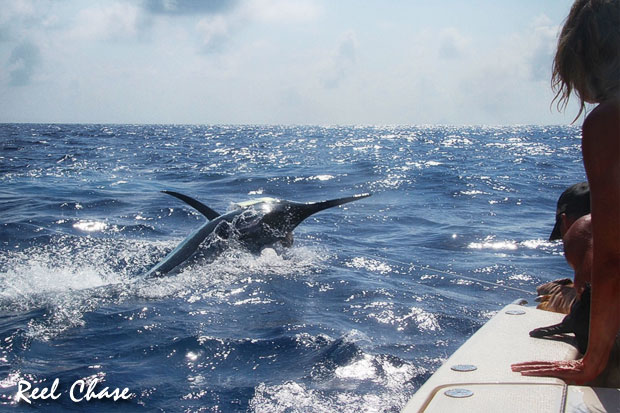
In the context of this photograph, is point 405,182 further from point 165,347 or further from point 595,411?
point 595,411

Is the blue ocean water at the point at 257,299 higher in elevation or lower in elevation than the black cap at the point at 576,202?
lower

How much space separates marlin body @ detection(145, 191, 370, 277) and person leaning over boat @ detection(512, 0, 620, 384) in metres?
5.15

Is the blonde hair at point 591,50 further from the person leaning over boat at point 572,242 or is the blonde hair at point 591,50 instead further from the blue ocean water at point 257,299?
the blue ocean water at point 257,299

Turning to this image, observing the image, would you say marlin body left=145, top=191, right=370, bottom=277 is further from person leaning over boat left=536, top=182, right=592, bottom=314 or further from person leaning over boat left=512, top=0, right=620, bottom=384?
person leaning over boat left=512, top=0, right=620, bottom=384

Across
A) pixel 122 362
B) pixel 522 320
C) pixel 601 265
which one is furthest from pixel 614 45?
pixel 122 362

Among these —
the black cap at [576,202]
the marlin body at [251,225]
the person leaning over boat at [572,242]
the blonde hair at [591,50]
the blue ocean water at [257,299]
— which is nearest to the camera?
the blonde hair at [591,50]

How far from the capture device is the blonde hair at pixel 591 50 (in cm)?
227

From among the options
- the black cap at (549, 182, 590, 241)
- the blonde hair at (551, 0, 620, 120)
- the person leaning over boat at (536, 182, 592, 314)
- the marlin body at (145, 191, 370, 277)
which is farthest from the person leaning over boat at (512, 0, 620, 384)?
the marlin body at (145, 191, 370, 277)

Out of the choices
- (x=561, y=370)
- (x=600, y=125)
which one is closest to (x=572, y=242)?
(x=561, y=370)

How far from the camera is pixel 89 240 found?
1005 centimetres

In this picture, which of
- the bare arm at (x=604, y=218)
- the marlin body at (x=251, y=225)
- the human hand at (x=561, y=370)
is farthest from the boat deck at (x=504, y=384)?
the marlin body at (x=251, y=225)

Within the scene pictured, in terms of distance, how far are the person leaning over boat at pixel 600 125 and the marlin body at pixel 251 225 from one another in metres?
5.15

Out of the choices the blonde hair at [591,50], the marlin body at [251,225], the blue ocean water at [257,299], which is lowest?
the blue ocean water at [257,299]

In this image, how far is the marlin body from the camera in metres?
7.62
